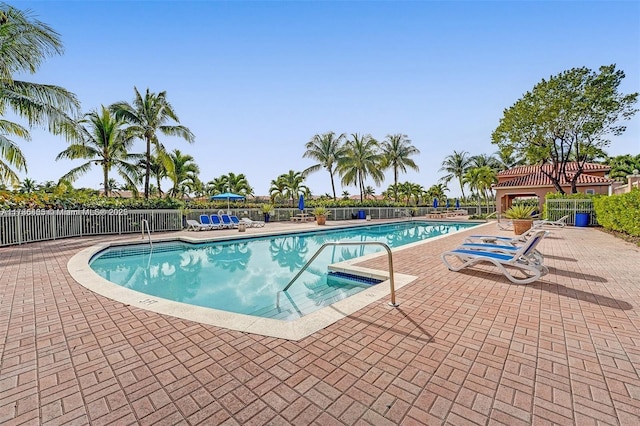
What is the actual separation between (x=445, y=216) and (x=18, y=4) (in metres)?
31.1

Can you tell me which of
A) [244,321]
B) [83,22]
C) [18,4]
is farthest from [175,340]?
[18,4]

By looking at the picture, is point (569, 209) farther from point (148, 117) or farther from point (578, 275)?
point (148, 117)

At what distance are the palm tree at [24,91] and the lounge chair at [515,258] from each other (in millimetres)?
13900

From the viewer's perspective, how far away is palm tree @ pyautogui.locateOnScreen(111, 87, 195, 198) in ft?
56.6

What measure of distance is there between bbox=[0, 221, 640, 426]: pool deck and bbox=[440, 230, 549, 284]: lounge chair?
2.88 ft

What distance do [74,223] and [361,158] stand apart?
23441 millimetres

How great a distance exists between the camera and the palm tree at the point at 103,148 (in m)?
16.8

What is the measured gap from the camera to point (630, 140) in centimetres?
1889

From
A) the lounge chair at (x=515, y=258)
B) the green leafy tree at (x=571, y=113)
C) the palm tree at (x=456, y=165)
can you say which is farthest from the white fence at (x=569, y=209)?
the palm tree at (x=456, y=165)

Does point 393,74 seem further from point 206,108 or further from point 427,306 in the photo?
point 427,306

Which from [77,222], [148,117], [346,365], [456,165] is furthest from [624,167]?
[77,222]

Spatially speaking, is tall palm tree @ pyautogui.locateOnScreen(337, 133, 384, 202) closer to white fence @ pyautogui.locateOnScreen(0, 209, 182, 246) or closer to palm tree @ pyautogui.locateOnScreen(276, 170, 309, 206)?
palm tree @ pyautogui.locateOnScreen(276, 170, 309, 206)

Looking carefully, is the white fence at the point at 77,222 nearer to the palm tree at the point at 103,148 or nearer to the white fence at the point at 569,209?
the palm tree at the point at 103,148

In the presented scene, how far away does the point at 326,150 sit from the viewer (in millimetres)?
30203
